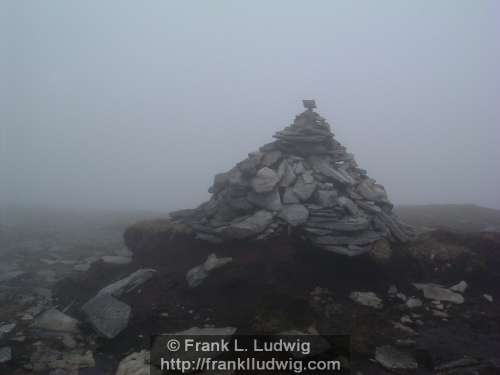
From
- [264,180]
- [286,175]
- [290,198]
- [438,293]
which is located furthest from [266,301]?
[286,175]

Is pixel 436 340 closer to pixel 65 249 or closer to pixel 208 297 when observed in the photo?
pixel 208 297

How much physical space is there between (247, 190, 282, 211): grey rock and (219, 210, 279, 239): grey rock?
567 millimetres

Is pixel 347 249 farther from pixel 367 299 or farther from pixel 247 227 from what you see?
pixel 247 227

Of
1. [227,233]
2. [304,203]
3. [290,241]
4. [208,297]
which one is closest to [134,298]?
[208,297]

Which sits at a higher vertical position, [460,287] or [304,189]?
[304,189]

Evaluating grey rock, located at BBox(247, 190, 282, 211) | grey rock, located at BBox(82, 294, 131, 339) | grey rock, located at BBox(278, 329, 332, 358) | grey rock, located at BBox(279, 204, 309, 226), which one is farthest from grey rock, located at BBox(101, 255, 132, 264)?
grey rock, located at BBox(278, 329, 332, 358)

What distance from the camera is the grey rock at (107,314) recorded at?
1105 centimetres

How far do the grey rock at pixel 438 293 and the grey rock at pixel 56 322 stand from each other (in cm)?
1118

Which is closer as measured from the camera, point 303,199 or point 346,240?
point 346,240

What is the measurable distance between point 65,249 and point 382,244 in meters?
16.5

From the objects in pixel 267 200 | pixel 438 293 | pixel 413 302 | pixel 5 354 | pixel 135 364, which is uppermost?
pixel 267 200

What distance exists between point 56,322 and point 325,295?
8.49 meters

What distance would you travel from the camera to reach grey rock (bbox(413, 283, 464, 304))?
12.2m

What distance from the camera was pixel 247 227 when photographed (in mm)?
13812
